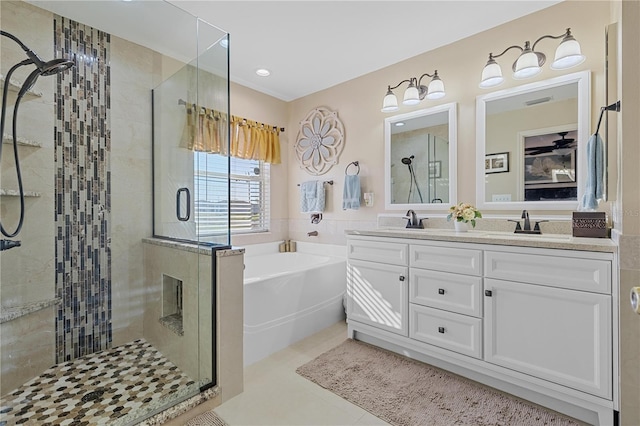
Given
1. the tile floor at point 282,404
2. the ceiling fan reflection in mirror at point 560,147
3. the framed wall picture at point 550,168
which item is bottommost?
the tile floor at point 282,404

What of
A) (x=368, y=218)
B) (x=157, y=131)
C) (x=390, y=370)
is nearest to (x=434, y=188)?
(x=368, y=218)

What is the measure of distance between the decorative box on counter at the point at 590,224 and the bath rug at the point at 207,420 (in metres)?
2.32

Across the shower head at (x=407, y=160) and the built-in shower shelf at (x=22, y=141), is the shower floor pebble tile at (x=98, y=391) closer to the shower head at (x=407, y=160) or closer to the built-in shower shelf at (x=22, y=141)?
the built-in shower shelf at (x=22, y=141)

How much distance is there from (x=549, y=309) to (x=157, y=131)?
3.02 metres

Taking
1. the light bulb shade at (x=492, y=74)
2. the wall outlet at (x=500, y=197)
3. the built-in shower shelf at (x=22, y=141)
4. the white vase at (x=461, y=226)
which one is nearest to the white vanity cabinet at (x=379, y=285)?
the white vase at (x=461, y=226)

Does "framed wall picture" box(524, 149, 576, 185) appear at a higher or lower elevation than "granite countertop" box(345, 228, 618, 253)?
higher

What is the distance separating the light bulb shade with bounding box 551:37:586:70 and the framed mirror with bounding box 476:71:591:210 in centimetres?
11

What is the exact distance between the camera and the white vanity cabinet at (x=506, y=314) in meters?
1.51

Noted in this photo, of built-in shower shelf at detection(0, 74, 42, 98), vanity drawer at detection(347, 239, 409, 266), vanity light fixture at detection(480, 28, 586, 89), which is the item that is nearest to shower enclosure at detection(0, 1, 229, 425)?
built-in shower shelf at detection(0, 74, 42, 98)

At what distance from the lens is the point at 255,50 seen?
9.08 ft

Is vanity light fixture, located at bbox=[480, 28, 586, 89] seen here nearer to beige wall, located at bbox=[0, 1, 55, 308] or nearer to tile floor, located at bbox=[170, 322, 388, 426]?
tile floor, located at bbox=[170, 322, 388, 426]

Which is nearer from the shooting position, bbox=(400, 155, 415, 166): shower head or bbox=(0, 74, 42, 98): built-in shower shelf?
bbox=(0, 74, 42, 98): built-in shower shelf

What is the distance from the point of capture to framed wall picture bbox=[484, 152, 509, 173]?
236 centimetres

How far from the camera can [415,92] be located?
109 inches
